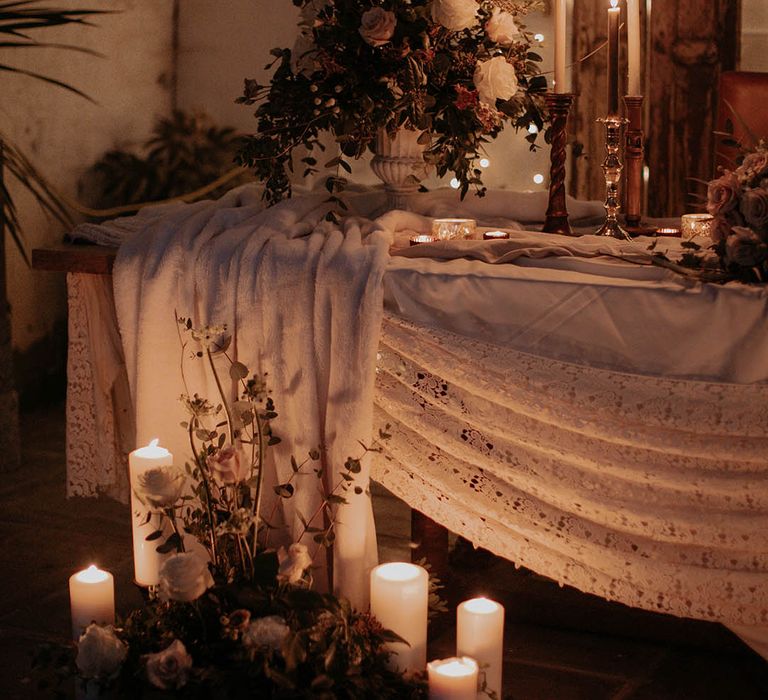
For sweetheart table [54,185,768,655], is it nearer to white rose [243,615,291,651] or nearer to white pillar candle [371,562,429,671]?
white pillar candle [371,562,429,671]

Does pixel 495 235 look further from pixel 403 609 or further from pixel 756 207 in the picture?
pixel 403 609

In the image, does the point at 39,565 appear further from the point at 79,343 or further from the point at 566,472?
the point at 566,472

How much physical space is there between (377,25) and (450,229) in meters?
0.36

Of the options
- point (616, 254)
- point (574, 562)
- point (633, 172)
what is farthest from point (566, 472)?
point (633, 172)

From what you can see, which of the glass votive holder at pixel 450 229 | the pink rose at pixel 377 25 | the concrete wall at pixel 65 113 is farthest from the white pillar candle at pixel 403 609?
the concrete wall at pixel 65 113

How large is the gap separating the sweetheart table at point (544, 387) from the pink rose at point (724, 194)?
0.40 feet

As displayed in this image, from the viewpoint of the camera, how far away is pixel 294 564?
1.66m

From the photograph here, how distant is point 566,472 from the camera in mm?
1730

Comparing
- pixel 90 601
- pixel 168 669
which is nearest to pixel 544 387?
pixel 168 669

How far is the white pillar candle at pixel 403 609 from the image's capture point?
1.70 meters

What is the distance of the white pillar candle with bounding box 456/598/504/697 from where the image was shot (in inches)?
64.3

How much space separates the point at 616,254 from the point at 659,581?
0.49m

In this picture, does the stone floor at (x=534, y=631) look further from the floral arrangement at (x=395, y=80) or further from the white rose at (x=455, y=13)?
the white rose at (x=455, y=13)

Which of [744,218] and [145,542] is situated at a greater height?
[744,218]
